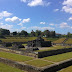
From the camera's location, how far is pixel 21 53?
1658 cm

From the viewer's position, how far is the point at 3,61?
468 inches

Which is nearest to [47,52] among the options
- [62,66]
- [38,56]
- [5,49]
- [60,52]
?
[38,56]

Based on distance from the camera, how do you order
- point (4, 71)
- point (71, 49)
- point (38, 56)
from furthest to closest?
Answer: point (71, 49), point (38, 56), point (4, 71)

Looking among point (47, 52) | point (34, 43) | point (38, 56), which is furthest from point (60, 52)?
point (34, 43)

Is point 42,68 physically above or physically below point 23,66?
above

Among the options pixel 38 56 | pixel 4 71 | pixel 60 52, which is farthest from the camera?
pixel 60 52

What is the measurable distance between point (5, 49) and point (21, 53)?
4742mm

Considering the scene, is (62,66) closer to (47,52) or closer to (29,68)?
(29,68)

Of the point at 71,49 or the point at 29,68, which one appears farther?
the point at 71,49

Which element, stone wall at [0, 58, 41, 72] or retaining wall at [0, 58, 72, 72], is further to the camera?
stone wall at [0, 58, 41, 72]

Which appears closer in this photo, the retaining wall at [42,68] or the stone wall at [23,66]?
the retaining wall at [42,68]

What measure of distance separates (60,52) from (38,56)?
5883 mm

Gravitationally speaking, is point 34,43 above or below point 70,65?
above

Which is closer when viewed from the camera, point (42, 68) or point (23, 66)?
point (42, 68)
